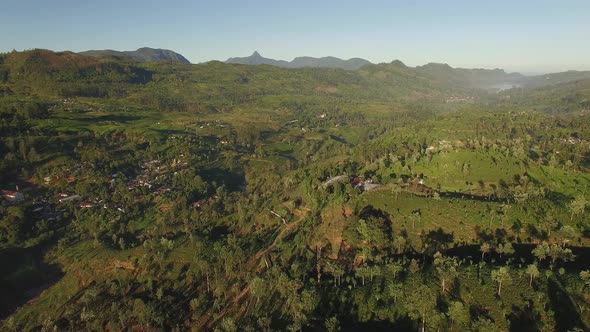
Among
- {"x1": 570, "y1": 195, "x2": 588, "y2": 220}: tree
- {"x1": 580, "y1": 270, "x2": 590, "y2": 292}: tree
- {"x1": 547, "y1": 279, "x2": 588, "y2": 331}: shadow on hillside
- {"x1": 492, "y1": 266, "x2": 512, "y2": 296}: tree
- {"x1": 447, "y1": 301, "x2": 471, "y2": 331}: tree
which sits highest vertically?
{"x1": 570, "y1": 195, "x2": 588, "y2": 220}: tree

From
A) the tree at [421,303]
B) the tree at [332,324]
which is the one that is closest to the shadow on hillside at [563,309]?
the tree at [421,303]

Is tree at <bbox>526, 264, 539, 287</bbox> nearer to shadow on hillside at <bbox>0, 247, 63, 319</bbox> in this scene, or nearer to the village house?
shadow on hillside at <bbox>0, 247, 63, 319</bbox>

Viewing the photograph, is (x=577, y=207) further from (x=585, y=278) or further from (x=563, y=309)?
(x=563, y=309)

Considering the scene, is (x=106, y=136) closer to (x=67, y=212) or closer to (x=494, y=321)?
(x=67, y=212)

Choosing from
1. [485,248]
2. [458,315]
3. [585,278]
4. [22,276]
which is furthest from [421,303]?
[22,276]

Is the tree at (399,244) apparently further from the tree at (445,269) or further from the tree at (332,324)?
the tree at (332,324)

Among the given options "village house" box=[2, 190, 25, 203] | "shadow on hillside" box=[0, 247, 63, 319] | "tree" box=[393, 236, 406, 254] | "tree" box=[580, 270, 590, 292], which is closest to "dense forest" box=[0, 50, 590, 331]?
"tree" box=[580, 270, 590, 292]

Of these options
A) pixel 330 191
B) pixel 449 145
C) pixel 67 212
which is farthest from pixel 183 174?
pixel 449 145
